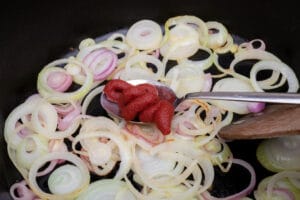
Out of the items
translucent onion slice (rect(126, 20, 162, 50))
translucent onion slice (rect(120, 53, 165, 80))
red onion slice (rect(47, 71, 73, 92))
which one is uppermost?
translucent onion slice (rect(126, 20, 162, 50))

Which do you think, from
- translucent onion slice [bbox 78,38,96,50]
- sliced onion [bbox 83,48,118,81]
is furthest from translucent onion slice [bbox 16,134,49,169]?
translucent onion slice [bbox 78,38,96,50]

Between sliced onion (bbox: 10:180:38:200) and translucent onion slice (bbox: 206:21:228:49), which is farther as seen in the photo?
translucent onion slice (bbox: 206:21:228:49)

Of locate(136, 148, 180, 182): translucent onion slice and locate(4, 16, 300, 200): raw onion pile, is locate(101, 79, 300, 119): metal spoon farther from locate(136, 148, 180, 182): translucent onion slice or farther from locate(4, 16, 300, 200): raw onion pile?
locate(136, 148, 180, 182): translucent onion slice

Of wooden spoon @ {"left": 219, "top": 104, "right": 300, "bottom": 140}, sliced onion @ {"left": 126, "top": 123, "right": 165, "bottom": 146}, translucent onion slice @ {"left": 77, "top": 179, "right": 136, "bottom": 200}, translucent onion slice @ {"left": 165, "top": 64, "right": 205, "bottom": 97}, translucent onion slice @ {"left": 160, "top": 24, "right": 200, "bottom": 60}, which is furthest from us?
translucent onion slice @ {"left": 160, "top": 24, "right": 200, "bottom": 60}

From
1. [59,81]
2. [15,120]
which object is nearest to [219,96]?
[59,81]

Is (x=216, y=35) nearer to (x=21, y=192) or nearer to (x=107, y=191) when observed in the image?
(x=107, y=191)

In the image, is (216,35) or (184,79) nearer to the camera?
(184,79)
